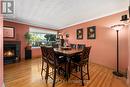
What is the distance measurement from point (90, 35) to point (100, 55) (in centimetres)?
114

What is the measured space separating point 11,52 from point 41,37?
226 centimetres

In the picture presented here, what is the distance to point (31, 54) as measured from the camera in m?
5.59

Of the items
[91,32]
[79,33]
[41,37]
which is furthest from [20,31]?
[91,32]

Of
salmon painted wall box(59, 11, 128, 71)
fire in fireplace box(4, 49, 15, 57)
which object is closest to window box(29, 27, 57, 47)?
fire in fireplace box(4, 49, 15, 57)

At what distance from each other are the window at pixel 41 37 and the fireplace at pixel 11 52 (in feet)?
3.40

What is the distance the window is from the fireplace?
40.8 inches

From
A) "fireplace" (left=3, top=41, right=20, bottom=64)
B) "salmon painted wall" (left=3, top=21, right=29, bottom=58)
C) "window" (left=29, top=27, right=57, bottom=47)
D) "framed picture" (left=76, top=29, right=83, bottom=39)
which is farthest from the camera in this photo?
"window" (left=29, top=27, right=57, bottom=47)

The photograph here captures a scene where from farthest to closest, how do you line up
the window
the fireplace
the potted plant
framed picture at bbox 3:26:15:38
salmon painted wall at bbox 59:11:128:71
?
the window
the potted plant
framed picture at bbox 3:26:15:38
the fireplace
salmon painted wall at bbox 59:11:128:71

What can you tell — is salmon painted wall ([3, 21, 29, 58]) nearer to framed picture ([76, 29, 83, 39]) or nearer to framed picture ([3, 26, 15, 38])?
framed picture ([3, 26, 15, 38])

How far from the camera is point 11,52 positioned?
186 inches

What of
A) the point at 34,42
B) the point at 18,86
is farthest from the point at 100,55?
the point at 34,42

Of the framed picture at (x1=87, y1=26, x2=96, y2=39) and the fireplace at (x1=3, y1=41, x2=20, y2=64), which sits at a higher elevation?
the framed picture at (x1=87, y1=26, x2=96, y2=39)

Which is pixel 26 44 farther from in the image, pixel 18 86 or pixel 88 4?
pixel 88 4

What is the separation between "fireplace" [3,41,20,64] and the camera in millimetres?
4422
